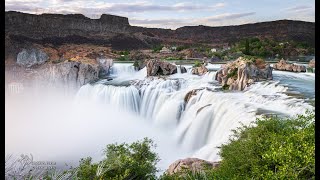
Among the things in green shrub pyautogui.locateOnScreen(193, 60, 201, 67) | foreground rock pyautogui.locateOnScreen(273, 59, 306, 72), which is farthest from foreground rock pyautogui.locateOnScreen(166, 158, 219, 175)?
green shrub pyautogui.locateOnScreen(193, 60, 201, 67)

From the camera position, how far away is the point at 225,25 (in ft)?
68.2

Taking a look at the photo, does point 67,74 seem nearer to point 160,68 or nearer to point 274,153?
point 160,68

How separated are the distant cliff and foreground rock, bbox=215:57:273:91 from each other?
3.55 metres

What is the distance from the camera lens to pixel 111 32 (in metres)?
24.8

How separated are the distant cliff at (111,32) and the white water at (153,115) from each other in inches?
107

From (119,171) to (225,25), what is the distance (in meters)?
15.8

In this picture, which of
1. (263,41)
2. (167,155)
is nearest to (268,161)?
(167,155)

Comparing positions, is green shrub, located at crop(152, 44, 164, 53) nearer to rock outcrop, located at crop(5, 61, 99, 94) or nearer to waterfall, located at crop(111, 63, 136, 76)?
waterfall, located at crop(111, 63, 136, 76)

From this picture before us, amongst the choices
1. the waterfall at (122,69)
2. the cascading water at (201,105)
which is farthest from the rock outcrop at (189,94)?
the waterfall at (122,69)

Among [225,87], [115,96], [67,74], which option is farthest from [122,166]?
[67,74]

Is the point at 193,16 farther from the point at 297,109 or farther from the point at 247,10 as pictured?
the point at 297,109

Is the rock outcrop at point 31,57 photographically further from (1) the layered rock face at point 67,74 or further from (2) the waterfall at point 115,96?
(2) the waterfall at point 115,96

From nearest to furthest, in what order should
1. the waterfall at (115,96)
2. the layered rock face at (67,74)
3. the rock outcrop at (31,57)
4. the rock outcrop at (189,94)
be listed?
the rock outcrop at (189,94) < the waterfall at (115,96) < the layered rock face at (67,74) < the rock outcrop at (31,57)

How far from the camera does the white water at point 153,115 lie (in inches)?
447
